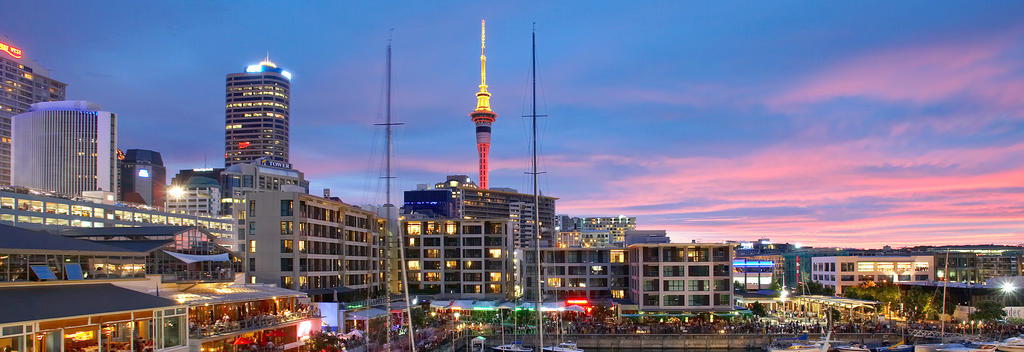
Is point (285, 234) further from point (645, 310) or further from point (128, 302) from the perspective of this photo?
point (645, 310)

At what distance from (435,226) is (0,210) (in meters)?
70.8

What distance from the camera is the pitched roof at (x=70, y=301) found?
3722 centimetres

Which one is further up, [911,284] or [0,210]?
[0,210]

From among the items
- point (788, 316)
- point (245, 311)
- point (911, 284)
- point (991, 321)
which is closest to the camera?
point (245, 311)

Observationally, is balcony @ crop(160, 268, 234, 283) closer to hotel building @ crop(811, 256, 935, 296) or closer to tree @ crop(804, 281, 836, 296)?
tree @ crop(804, 281, 836, 296)

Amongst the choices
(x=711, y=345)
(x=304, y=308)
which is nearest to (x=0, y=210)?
(x=304, y=308)

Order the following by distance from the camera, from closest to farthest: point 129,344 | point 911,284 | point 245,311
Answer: point 129,344 < point 245,311 < point 911,284

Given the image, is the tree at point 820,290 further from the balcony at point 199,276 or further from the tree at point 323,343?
the balcony at point 199,276

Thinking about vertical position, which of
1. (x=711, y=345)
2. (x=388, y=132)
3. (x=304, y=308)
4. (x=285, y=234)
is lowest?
(x=711, y=345)

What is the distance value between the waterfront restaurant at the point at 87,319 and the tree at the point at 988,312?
86887 millimetres

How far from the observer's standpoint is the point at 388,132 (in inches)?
2005

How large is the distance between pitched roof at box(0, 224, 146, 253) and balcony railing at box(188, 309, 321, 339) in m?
7.82

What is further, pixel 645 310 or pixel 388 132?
pixel 645 310

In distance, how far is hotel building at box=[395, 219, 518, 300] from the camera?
118 metres
